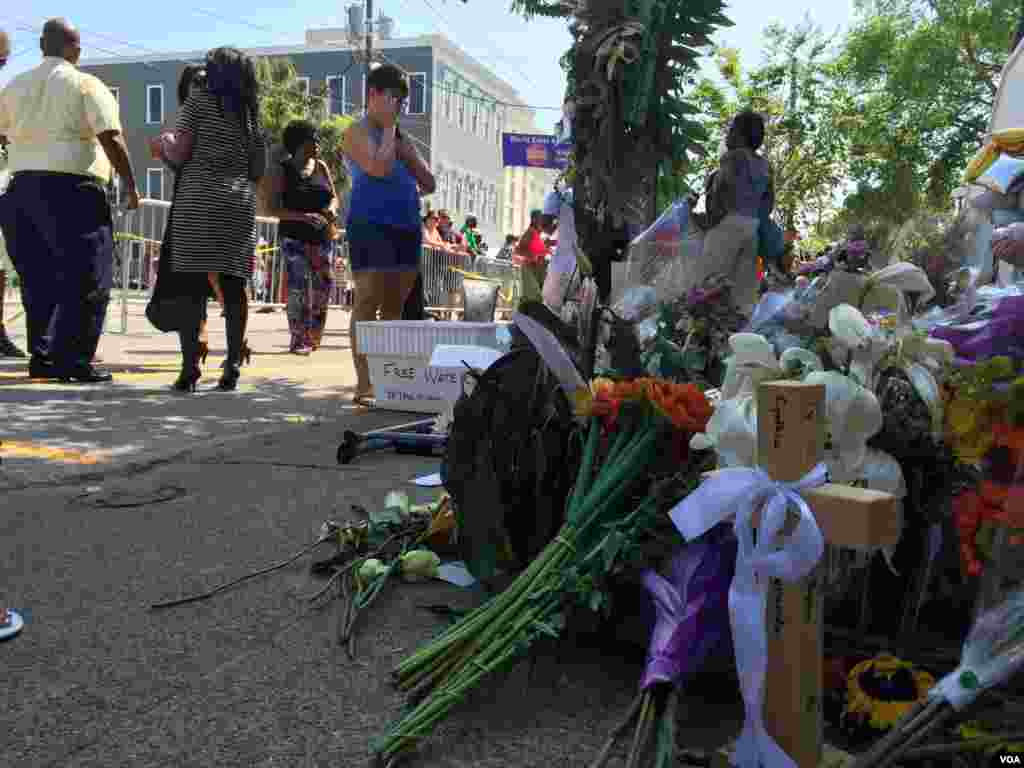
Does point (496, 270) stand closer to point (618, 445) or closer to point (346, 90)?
point (618, 445)

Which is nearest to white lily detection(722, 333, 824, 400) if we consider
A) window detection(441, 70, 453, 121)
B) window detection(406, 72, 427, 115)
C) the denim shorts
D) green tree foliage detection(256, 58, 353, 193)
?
the denim shorts

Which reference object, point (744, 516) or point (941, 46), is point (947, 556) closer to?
point (744, 516)

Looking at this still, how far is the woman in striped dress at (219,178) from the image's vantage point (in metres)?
5.56

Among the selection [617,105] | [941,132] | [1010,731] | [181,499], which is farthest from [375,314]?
[941,132]

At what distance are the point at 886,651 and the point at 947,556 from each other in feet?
0.69

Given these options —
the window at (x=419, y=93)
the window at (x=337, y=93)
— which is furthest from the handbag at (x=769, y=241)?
the window at (x=337, y=93)

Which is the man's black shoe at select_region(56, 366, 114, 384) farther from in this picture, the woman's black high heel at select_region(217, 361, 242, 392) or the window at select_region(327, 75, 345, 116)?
the window at select_region(327, 75, 345, 116)

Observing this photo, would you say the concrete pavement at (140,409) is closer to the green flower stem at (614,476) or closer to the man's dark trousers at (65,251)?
the man's dark trousers at (65,251)

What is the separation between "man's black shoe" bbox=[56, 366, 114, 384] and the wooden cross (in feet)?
17.9

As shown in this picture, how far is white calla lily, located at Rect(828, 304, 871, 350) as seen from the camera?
70.3 inches

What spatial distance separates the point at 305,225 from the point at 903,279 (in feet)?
21.8

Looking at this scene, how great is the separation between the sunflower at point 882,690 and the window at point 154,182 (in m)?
42.2

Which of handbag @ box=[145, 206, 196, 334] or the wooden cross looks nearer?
the wooden cross

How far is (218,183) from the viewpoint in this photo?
5.62 metres
